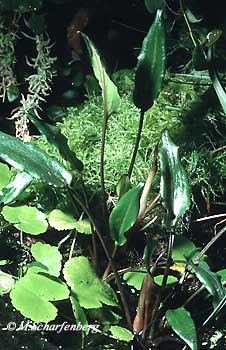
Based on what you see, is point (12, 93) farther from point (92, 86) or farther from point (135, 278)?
point (135, 278)

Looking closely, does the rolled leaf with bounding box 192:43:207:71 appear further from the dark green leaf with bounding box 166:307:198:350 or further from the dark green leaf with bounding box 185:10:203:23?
the dark green leaf with bounding box 166:307:198:350

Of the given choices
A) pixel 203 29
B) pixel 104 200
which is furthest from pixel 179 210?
pixel 203 29

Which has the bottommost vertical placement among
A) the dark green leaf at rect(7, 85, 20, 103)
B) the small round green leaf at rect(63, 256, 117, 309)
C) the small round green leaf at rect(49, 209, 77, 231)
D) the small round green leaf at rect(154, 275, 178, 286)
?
the small round green leaf at rect(154, 275, 178, 286)

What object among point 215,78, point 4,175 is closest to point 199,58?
point 215,78

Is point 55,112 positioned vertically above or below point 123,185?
above

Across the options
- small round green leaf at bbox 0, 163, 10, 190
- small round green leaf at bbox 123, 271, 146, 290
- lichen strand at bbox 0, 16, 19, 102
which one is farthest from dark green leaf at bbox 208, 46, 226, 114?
Result: lichen strand at bbox 0, 16, 19, 102

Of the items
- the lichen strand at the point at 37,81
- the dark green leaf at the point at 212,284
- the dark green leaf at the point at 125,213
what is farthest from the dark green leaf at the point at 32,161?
the lichen strand at the point at 37,81
